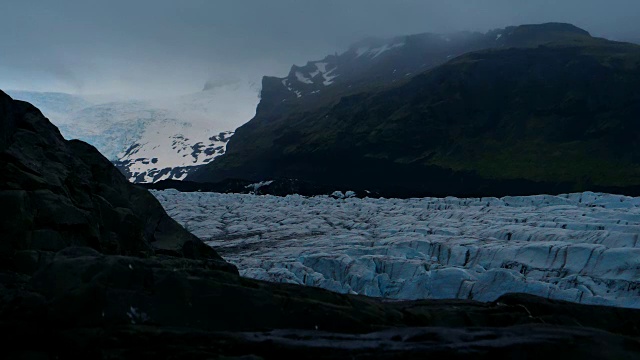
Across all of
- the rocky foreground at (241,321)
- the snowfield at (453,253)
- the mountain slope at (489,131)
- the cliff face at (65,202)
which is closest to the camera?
the rocky foreground at (241,321)

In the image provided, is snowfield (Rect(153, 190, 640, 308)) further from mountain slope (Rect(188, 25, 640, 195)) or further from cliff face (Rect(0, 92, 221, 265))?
mountain slope (Rect(188, 25, 640, 195))

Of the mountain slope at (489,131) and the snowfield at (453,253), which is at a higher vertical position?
the mountain slope at (489,131)

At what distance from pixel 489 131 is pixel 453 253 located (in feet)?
328

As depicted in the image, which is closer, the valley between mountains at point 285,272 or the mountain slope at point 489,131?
the valley between mountains at point 285,272

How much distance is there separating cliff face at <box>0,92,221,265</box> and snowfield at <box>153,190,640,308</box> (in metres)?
4.52

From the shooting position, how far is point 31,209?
1392 cm

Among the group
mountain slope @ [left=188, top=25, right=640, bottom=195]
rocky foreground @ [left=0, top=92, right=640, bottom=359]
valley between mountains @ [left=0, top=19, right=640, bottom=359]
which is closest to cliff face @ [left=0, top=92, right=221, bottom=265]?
valley between mountains @ [left=0, top=19, right=640, bottom=359]

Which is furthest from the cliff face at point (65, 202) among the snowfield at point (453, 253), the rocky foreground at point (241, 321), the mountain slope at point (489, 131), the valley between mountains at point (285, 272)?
the mountain slope at point (489, 131)

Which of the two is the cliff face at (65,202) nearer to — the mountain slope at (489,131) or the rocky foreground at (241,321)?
the rocky foreground at (241,321)

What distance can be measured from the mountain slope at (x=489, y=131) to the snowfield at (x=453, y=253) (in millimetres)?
60097

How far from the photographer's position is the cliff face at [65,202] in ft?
44.4

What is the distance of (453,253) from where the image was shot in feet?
84.7

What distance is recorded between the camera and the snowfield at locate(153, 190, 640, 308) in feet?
65.4

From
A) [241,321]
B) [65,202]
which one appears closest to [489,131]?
[65,202]
